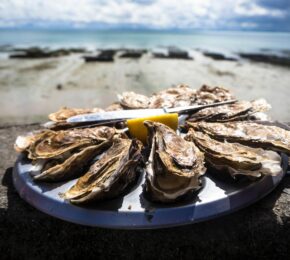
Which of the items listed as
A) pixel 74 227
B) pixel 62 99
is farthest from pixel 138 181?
pixel 62 99

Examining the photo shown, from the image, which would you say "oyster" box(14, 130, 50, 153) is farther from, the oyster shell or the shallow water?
the shallow water

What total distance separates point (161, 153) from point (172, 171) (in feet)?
0.55

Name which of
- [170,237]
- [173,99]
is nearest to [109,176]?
[170,237]

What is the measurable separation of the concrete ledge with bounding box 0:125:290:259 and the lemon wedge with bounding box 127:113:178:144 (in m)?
0.65

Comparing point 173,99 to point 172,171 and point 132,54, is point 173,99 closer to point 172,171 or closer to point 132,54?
point 172,171

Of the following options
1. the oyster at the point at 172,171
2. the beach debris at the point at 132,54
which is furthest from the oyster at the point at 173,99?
→ the beach debris at the point at 132,54

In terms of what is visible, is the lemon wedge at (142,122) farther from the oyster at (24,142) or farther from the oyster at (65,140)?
the oyster at (24,142)

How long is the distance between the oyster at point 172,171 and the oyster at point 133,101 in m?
0.92

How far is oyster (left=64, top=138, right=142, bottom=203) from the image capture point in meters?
1.66

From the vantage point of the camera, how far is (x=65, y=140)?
7.00ft

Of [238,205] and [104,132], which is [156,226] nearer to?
[238,205]

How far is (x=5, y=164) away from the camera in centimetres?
295

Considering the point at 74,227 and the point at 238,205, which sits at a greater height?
the point at 238,205

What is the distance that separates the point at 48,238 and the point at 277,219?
1.36 meters
